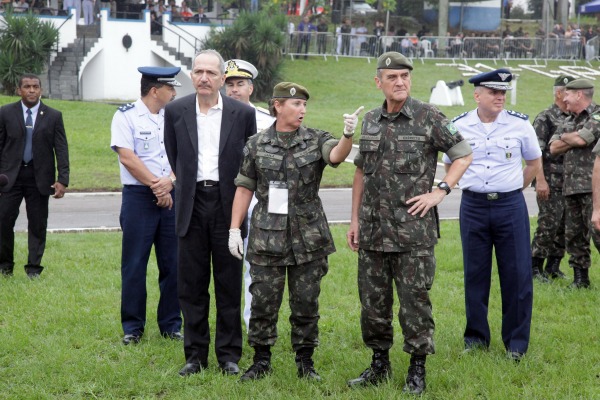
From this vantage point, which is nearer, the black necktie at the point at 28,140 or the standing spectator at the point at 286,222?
the standing spectator at the point at 286,222

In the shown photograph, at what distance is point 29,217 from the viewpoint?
10.2m

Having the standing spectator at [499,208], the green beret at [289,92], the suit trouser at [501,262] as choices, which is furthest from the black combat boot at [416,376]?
the green beret at [289,92]

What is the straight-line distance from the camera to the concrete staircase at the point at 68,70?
105ft

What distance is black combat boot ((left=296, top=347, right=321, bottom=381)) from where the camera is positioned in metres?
6.58

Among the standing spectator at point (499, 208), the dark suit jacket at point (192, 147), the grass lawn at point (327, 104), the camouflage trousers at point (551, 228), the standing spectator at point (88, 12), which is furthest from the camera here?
the standing spectator at point (88, 12)

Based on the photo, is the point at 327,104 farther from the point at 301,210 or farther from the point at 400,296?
the point at 400,296

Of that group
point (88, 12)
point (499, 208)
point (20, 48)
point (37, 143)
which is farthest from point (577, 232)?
point (88, 12)

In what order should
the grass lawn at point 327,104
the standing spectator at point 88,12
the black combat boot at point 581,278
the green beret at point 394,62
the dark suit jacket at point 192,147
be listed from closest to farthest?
the green beret at point 394,62, the dark suit jacket at point 192,147, the black combat boot at point 581,278, the grass lawn at point 327,104, the standing spectator at point 88,12

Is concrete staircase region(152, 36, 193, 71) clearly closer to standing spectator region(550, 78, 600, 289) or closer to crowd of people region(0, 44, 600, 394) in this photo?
standing spectator region(550, 78, 600, 289)

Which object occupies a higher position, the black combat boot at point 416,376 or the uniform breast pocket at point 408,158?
the uniform breast pocket at point 408,158

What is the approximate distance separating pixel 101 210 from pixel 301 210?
1038cm

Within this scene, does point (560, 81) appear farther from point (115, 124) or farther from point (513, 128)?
point (115, 124)

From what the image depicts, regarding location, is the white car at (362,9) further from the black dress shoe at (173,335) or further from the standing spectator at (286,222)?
the standing spectator at (286,222)

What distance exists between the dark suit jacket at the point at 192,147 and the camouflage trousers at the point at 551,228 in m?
4.62
